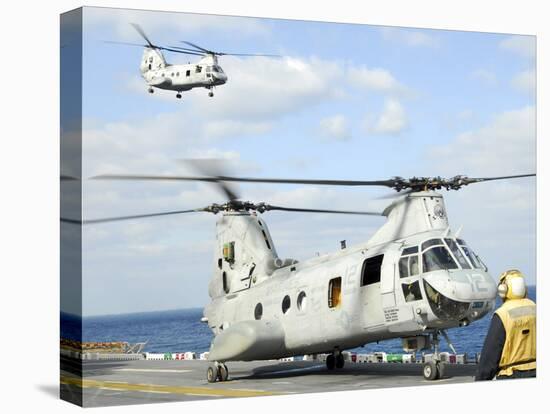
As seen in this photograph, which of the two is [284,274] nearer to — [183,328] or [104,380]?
[104,380]

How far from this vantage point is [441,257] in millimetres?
16672

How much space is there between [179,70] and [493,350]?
24.6 ft

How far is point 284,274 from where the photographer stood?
65.8 feet

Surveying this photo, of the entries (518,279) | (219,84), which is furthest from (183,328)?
(518,279)

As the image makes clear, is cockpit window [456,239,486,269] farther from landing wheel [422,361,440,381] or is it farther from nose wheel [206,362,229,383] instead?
nose wheel [206,362,229,383]

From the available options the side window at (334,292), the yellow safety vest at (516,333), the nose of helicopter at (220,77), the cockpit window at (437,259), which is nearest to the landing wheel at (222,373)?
A: the side window at (334,292)

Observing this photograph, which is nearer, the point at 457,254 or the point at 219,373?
the point at 457,254

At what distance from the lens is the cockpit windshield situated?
16625 millimetres

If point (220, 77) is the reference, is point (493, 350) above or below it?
below

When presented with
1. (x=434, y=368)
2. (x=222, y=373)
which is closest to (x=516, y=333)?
(x=434, y=368)

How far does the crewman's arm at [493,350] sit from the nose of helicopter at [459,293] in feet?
17.8

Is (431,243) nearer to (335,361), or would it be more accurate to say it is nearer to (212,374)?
(335,361)

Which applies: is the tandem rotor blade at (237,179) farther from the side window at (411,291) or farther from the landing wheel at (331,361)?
the landing wheel at (331,361)

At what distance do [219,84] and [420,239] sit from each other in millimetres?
4441
